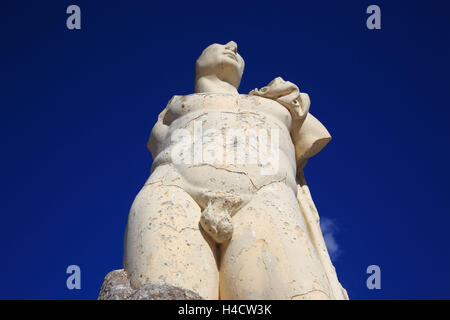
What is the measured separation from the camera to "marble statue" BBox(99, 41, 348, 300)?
386cm

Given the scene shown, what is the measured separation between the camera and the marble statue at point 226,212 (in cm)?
386

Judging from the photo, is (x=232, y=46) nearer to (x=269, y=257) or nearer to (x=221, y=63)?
(x=221, y=63)

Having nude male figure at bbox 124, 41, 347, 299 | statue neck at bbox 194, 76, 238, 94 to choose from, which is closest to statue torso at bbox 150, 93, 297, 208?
nude male figure at bbox 124, 41, 347, 299

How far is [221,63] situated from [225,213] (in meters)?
2.18

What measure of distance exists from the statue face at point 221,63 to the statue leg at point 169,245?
6.30ft

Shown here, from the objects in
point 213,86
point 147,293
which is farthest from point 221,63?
point 147,293

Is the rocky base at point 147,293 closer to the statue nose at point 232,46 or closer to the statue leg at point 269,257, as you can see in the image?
the statue leg at point 269,257

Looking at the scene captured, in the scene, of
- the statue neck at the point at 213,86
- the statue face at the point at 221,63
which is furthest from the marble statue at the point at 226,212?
the statue face at the point at 221,63

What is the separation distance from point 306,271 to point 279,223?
17.1 inches

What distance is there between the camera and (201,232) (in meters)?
4.16

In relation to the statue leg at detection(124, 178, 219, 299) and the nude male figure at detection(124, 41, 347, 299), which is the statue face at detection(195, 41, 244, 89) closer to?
the nude male figure at detection(124, 41, 347, 299)

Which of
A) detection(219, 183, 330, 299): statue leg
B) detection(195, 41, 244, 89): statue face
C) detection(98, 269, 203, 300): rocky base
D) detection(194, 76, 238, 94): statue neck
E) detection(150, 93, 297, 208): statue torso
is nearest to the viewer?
detection(98, 269, 203, 300): rocky base

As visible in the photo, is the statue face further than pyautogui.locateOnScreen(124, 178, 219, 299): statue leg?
Yes

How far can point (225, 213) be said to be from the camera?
4219 millimetres
